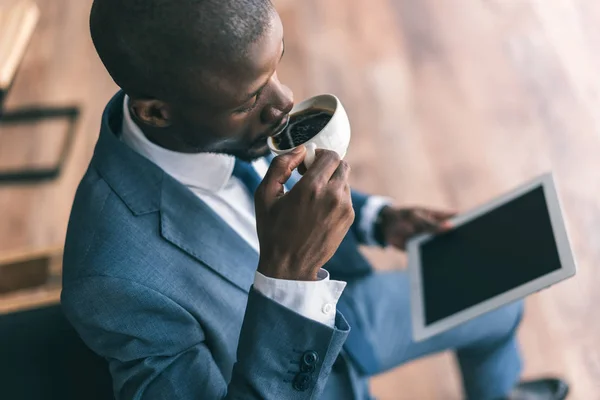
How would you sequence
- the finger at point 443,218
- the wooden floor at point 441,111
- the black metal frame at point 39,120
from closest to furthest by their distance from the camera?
the finger at point 443,218 < the wooden floor at point 441,111 < the black metal frame at point 39,120

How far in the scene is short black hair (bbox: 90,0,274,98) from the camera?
669mm

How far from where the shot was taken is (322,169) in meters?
0.74

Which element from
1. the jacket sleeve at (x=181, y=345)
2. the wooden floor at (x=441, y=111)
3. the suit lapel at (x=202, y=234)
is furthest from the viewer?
the wooden floor at (x=441, y=111)

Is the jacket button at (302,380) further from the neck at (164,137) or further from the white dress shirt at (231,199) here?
the neck at (164,137)

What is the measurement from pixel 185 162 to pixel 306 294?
0.29 m

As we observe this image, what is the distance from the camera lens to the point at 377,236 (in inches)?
48.8

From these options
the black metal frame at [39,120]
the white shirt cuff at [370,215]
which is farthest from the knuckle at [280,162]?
the black metal frame at [39,120]

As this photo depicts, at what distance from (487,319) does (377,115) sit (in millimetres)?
1091

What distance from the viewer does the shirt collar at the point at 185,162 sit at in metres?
0.89

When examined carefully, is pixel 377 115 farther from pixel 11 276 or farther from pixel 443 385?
pixel 11 276

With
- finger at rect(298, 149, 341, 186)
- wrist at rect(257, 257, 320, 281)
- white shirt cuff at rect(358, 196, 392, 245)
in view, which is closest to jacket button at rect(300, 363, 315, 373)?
wrist at rect(257, 257, 320, 281)

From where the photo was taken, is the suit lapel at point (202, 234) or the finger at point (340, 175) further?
the suit lapel at point (202, 234)

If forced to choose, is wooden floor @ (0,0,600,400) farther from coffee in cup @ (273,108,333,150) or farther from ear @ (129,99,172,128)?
ear @ (129,99,172,128)

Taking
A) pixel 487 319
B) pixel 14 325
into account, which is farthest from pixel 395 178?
pixel 14 325
